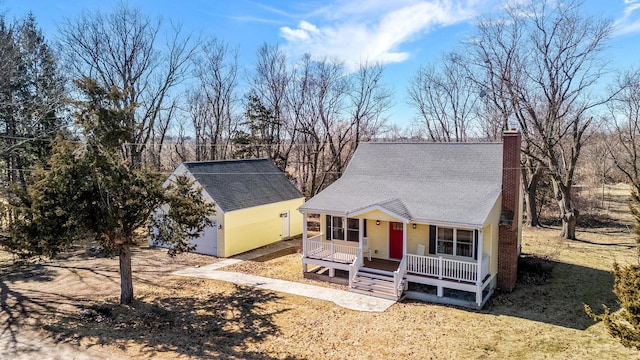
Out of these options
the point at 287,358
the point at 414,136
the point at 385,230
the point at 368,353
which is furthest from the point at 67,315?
the point at 414,136

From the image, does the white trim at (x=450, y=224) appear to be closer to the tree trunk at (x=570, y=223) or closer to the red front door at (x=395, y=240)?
the red front door at (x=395, y=240)

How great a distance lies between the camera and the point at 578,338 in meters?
11.5

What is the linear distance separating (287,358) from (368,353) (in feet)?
7.14

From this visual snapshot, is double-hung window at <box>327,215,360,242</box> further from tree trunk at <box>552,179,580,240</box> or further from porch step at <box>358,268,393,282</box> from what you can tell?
tree trunk at <box>552,179,580,240</box>

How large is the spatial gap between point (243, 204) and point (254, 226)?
154 centimetres

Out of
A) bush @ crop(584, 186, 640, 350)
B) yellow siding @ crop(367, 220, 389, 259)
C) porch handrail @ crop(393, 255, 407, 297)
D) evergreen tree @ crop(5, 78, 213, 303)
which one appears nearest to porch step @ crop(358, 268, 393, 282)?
porch handrail @ crop(393, 255, 407, 297)

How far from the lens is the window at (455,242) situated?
50.2 feet

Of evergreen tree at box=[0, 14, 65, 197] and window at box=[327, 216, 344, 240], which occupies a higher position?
evergreen tree at box=[0, 14, 65, 197]

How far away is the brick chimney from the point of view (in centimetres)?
1573

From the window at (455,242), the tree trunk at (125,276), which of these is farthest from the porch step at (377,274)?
the tree trunk at (125,276)

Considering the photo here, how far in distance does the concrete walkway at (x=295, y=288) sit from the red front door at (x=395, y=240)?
2.93m

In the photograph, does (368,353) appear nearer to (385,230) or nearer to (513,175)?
(385,230)

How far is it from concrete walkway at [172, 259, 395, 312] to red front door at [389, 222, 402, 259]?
2932 mm

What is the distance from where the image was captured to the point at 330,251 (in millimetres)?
16984
